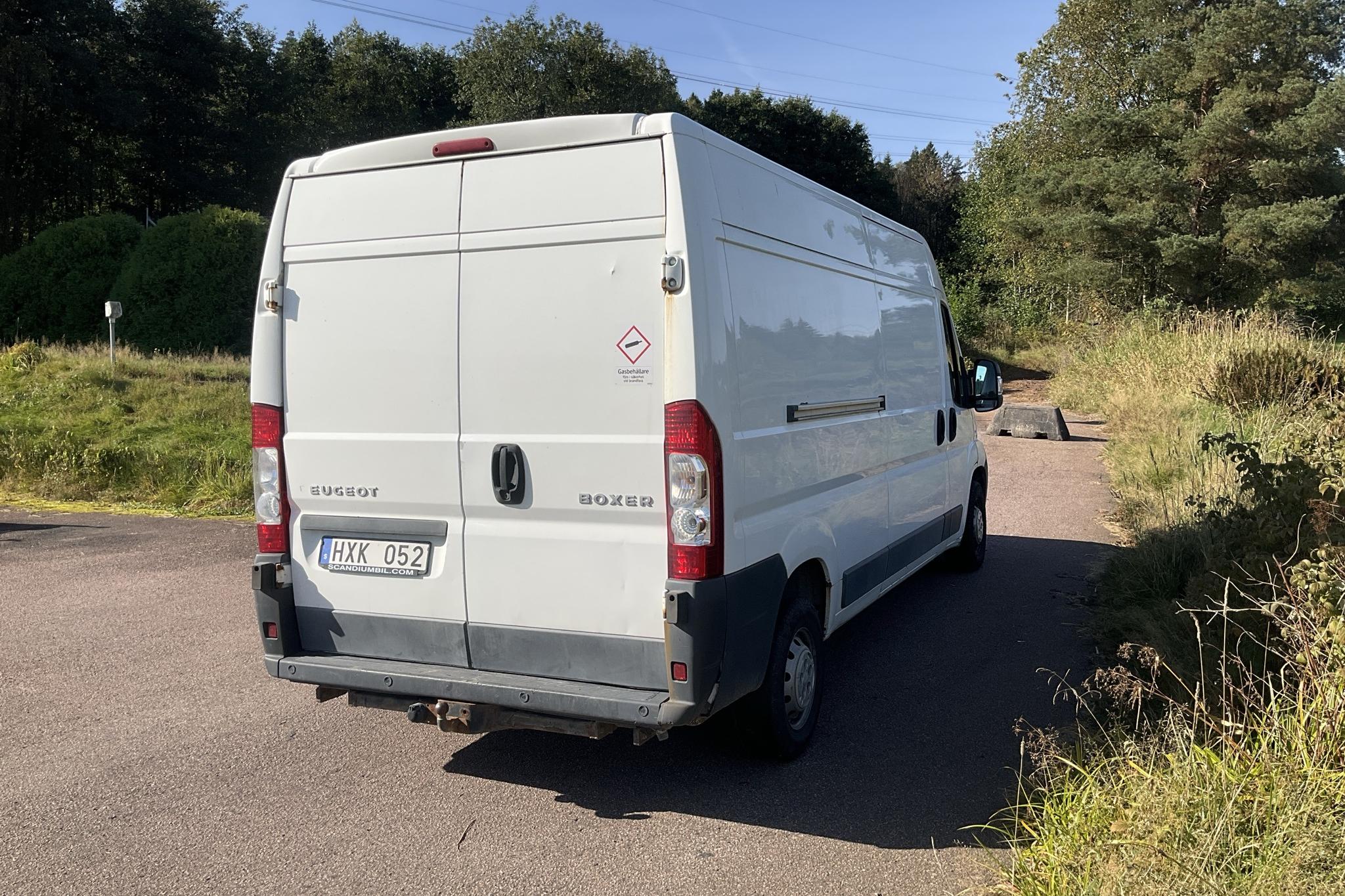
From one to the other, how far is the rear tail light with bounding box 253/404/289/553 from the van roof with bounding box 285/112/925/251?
105 cm

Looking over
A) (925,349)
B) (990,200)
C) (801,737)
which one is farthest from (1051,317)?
(801,737)

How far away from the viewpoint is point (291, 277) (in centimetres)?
432

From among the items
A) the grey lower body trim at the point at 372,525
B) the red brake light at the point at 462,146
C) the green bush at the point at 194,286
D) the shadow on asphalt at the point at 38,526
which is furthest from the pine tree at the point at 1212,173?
the grey lower body trim at the point at 372,525

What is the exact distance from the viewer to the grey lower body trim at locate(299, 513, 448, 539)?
411cm

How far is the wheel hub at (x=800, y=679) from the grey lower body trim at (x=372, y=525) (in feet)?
5.17

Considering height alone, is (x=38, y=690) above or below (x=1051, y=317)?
below

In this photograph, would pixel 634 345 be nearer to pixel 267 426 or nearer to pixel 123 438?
pixel 267 426

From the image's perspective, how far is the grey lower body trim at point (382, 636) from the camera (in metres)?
4.09

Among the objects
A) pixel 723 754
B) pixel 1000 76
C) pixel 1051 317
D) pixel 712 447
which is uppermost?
pixel 1000 76

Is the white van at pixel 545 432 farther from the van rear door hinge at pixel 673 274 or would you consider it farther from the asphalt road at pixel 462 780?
the asphalt road at pixel 462 780

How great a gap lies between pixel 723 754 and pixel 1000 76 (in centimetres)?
3943

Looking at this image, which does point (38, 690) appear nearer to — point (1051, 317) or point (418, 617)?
point (418, 617)

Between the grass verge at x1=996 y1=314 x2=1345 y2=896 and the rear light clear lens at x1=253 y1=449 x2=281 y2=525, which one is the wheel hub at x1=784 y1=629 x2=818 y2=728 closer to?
the grass verge at x1=996 y1=314 x2=1345 y2=896

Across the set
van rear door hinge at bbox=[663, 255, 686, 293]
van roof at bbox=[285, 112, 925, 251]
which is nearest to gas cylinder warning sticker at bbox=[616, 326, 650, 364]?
van rear door hinge at bbox=[663, 255, 686, 293]
